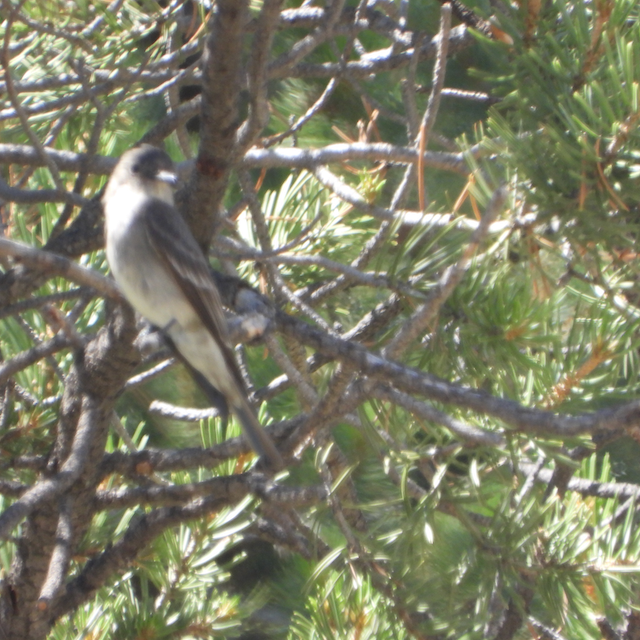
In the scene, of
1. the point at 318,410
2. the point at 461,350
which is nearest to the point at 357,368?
the point at 318,410

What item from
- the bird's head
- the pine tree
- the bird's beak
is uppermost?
the bird's head

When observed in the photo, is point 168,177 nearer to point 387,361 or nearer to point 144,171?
point 144,171

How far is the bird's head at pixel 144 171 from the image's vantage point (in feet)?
4.41

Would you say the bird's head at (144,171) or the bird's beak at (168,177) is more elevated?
the bird's head at (144,171)

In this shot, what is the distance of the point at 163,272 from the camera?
1.42 meters

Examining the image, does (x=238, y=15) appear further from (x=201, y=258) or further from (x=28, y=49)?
(x=28, y=49)

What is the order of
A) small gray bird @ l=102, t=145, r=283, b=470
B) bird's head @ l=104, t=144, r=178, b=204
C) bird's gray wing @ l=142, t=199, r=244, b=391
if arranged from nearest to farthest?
bird's gray wing @ l=142, t=199, r=244, b=391 → small gray bird @ l=102, t=145, r=283, b=470 → bird's head @ l=104, t=144, r=178, b=204

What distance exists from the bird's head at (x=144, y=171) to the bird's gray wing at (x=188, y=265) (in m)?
0.05

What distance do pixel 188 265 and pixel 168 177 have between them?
274 millimetres

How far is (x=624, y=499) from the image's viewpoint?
1285 millimetres

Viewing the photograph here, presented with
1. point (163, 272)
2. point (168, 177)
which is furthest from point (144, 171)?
point (163, 272)

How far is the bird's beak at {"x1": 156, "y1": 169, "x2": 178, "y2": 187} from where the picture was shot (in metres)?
1.42

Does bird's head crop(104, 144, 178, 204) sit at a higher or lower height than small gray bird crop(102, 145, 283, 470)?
higher

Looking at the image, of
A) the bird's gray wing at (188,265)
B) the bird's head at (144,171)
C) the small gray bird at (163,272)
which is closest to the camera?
the bird's gray wing at (188,265)
